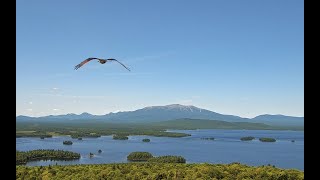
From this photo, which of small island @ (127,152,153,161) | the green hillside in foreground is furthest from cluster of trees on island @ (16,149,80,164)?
the green hillside in foreground

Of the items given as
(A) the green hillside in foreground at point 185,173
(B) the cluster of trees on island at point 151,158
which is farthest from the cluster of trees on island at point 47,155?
(A) the green hillside in foreground at point 185,173

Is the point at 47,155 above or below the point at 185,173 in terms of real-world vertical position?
below

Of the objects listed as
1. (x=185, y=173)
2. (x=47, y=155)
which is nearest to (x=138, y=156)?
(x=47, y=155)

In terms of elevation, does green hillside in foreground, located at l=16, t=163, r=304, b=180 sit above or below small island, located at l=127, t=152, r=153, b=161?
above

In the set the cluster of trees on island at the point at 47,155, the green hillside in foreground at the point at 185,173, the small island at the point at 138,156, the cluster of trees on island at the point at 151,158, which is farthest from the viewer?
the small island at the point at 138,156

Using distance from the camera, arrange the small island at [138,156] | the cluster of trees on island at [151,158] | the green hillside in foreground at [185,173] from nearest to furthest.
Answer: the green hillside in foreground at [185,173] < the cluster of trees on island at [151,158] < the small island at [138,156]

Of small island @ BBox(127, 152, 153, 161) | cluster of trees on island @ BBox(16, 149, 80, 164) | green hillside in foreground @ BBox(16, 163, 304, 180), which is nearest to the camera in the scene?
green hillside in foreground @ BBox(16, 163, 304, 180)

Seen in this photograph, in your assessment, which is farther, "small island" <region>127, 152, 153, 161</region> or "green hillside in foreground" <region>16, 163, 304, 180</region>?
"small island" <region>127, 152, 153, 161</region>

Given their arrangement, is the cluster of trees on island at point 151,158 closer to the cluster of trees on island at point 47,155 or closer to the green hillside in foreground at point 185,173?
the cluster of trees on island at point 47,155

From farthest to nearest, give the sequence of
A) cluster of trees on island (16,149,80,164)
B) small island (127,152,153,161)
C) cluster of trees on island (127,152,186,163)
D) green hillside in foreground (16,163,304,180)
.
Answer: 1. small island (127,152,153,161)
2. cluster of trees on island (16,149,80,164)
3. cluster of trees on island (127,152,186,163)
4. green hillside in foreground (16,163,304,180)

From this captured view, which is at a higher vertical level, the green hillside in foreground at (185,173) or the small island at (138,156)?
the green hillside in foreground at (185,173)

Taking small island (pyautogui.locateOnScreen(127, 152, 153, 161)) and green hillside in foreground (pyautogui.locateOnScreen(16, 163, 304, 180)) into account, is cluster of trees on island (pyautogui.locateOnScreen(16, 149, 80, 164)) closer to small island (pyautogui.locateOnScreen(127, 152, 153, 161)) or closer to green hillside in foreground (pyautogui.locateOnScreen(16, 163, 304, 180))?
small island (pyautogui.locateOnScreen(127, 152, 153, 161))

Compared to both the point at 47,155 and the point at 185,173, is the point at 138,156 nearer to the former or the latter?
the point at 47,155

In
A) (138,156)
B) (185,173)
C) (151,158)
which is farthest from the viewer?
(138,156)
